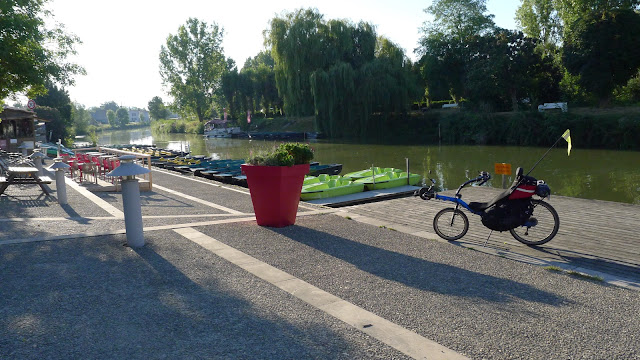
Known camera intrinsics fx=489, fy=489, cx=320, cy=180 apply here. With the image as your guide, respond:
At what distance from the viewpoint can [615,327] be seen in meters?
3.74

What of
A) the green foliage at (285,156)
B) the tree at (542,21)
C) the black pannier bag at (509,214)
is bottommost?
the black pannier bag at (509,214)

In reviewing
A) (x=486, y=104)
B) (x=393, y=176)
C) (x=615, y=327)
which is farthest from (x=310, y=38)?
(x=615, y=327)

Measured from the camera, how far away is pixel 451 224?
686 cm

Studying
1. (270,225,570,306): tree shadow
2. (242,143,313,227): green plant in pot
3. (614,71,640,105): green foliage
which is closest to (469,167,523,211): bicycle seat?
(270,225,570,306): tree shadow

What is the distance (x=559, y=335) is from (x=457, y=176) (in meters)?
20.0

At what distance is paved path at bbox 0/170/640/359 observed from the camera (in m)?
3.40

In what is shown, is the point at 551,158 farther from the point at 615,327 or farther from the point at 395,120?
the point at 615,327

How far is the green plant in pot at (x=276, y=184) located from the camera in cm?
727

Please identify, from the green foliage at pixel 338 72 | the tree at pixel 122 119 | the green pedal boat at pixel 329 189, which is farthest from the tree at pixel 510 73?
the tree at pixel 122 119

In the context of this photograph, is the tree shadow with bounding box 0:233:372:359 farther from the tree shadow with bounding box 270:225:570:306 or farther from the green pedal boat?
the green pedal boat

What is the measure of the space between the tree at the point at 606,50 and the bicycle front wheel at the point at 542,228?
1418 inches

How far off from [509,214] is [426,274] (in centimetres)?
184

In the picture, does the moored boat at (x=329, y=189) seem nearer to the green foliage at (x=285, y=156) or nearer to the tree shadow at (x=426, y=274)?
the green foliage at (x=285, y=156)

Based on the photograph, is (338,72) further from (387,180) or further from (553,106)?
(387,180)
